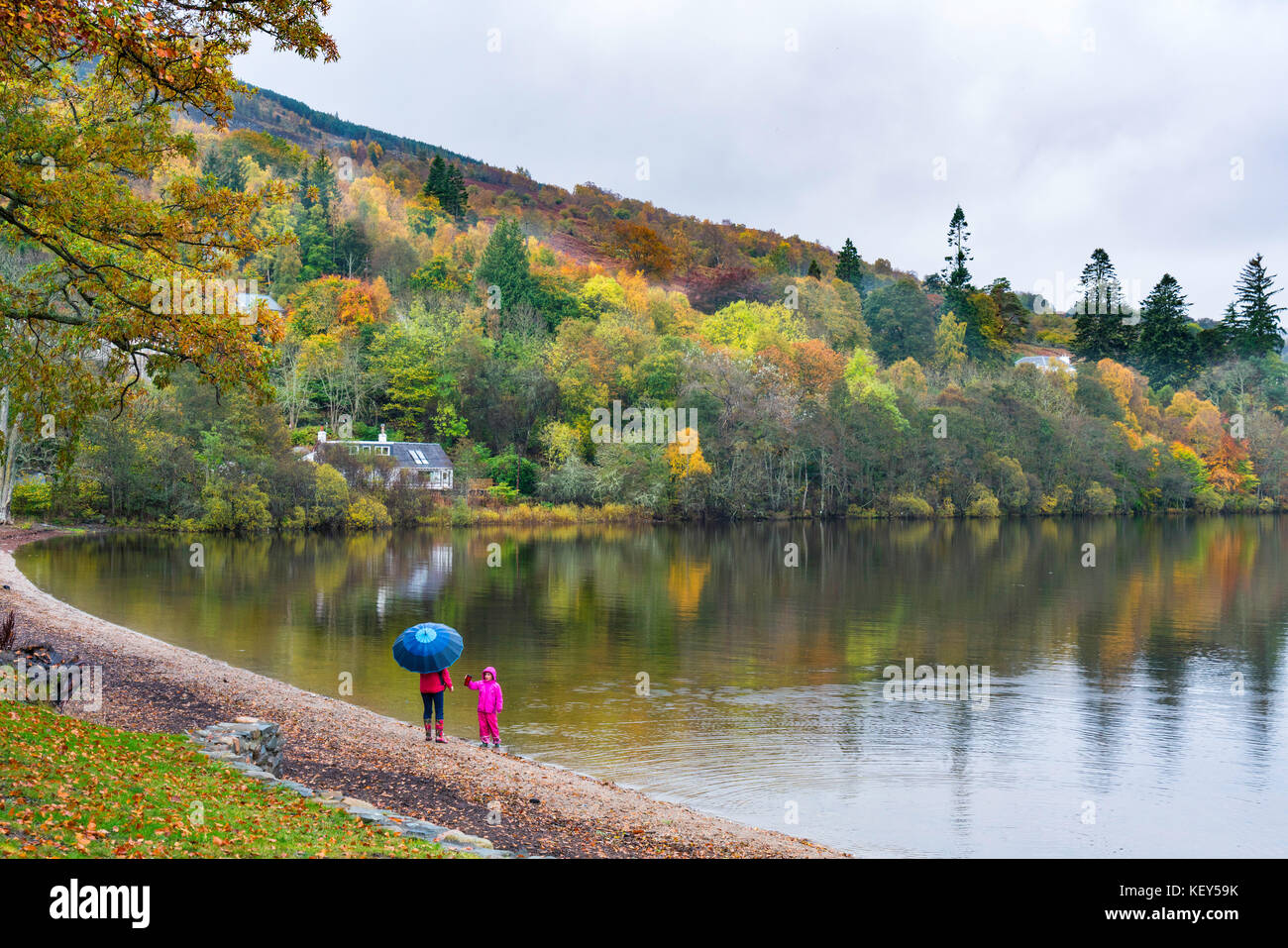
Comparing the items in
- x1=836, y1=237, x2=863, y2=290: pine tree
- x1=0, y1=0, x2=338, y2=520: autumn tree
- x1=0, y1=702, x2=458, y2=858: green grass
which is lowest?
x1=0, y1=702, x2=458, y2=858: green grass

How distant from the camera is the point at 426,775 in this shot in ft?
51.4

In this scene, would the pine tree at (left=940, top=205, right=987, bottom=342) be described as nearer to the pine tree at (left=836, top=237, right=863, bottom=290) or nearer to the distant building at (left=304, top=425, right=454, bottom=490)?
the pine tree at (left=836, top=237, right=863, bottom=290)

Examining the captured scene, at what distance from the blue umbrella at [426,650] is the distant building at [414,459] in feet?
193

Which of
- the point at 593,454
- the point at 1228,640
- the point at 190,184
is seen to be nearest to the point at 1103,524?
the point at 593,454

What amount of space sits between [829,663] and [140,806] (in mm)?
22560

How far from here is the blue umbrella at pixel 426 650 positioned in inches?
734

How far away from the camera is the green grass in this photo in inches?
373

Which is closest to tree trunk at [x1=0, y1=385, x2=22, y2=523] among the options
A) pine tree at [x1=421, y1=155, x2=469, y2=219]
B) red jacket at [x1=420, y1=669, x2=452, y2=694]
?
red jacket at [x1=420, y1=669, x2=452, y2=694]

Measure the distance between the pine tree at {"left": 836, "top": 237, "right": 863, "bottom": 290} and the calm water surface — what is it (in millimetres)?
104496

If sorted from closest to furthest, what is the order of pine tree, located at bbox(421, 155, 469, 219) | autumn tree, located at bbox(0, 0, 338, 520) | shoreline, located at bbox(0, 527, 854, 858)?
shoreline, located at bbox(0, 527, 854, 858) < autumn tree, located at bbox(0, 0, 338, 520) < pine tree, located at bbox(421, 155, 469, 219)

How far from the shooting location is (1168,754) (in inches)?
830

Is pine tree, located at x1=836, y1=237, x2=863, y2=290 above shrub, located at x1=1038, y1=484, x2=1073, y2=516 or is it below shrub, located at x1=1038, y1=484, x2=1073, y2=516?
above

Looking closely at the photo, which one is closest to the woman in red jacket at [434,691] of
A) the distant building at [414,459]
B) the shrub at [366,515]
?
the shrub at [366,515]

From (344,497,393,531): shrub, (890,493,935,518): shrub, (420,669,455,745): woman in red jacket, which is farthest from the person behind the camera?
(890,493,935,518): shrub
